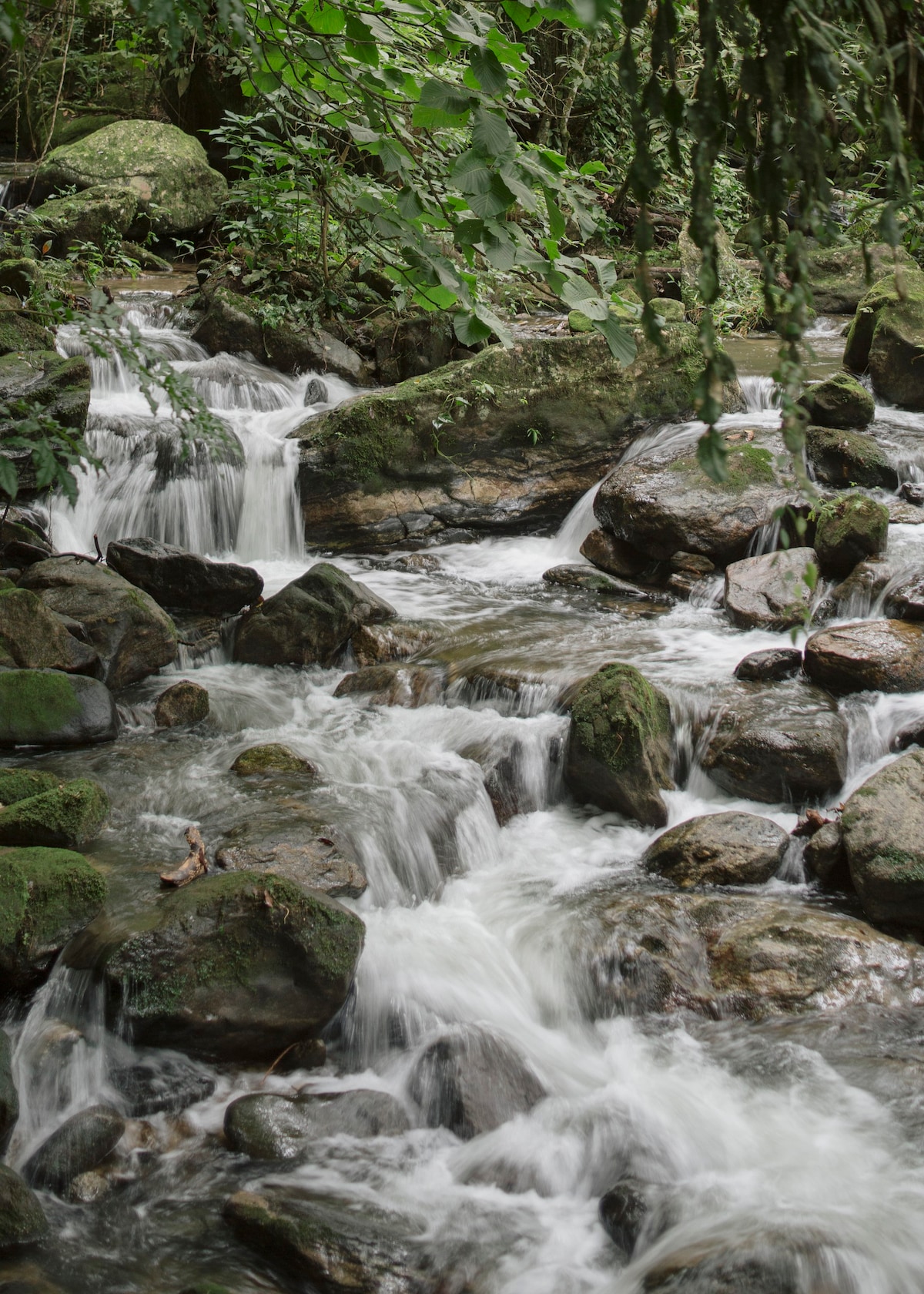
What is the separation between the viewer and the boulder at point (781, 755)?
530cm

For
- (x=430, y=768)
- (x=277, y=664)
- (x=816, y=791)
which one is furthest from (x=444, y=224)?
(x=277, y=664)

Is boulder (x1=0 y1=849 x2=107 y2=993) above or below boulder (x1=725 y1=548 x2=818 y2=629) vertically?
below

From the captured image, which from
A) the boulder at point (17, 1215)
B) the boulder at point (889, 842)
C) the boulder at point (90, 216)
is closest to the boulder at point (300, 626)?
the boulder at point (889, 842)

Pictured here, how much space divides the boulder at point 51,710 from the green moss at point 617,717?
262 cm

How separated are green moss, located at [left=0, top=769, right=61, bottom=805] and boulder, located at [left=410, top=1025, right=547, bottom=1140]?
2.07 m

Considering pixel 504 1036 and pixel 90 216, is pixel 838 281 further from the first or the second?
pixel 504 1036

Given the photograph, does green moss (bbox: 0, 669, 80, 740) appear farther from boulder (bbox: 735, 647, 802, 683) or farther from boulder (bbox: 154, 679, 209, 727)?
boulder (bbox: 735, 647, 802, 683)

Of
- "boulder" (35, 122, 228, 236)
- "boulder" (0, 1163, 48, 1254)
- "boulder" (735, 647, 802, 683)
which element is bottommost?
"boulder" (0, 1163, 48, 1254)

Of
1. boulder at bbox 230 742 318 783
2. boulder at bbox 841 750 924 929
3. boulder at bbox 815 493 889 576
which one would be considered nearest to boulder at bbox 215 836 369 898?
boulder at bbox 230 742 318 783

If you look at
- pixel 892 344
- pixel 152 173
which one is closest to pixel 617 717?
pixel 892 344

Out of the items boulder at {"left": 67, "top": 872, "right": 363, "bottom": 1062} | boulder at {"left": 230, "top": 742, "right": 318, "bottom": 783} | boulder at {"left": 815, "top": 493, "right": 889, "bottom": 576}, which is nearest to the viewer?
boulder at {"left": 67, "top": 872, "right": 363, "bottom": 1062}

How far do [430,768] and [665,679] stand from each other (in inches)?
64.2

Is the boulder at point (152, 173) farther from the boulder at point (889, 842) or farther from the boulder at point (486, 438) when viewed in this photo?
the boulder at point (889, 842)

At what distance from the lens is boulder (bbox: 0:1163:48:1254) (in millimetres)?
2838
